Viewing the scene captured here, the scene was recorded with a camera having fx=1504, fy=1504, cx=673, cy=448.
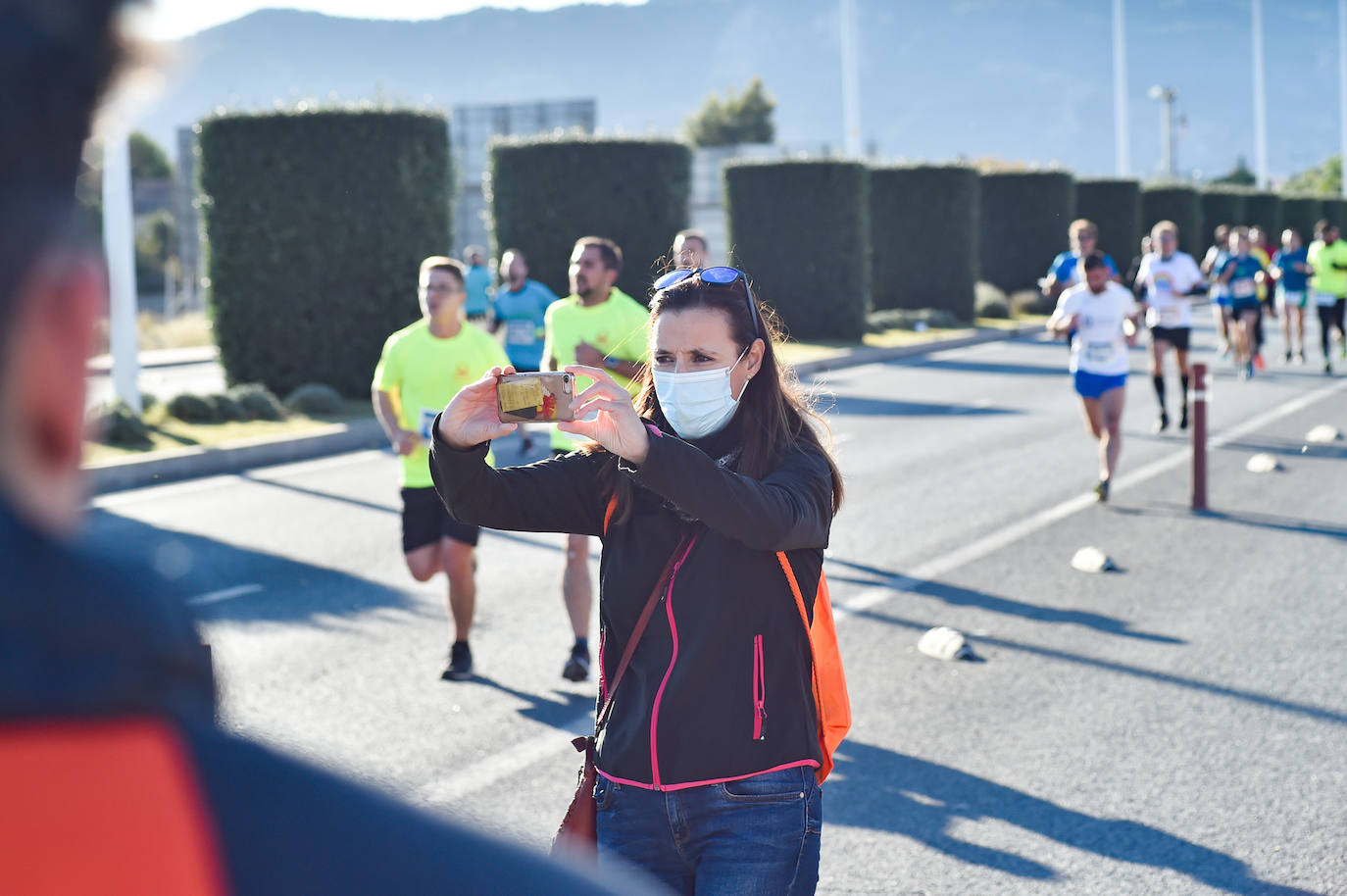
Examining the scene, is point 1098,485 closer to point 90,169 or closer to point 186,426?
point 186,426

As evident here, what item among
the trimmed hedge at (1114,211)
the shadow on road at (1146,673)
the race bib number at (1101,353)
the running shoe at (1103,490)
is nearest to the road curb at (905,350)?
the race bib number at (1101,353)

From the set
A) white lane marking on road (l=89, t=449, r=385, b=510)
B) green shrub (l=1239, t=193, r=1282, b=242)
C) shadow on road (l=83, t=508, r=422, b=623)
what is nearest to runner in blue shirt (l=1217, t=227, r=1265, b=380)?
white lane marking on road (l=89, t=449, r=385, b=510)

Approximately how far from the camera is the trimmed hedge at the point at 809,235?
2911 centimetres

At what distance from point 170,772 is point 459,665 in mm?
6604

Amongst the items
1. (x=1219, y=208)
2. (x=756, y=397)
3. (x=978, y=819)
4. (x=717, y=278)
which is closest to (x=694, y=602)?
(x=756, y=397)

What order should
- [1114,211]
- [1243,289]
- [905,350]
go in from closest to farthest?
[1243,289] < [905,350] < [1114,211]

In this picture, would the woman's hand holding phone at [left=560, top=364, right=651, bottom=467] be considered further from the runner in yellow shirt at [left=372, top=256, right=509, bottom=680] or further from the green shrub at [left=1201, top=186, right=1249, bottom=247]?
the green shrub at [left=1201, top=186, right=1249, bottom=247]

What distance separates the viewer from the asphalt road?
495cm

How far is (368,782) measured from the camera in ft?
2.39

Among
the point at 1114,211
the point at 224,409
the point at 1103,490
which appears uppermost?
the point at 1114,211

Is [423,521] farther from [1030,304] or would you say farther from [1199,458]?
[1030,304]

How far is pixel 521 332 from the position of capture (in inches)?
591

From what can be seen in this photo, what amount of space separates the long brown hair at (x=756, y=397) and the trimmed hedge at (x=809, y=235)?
2584 cm

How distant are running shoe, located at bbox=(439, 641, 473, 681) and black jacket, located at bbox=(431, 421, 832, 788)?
13.7ft
